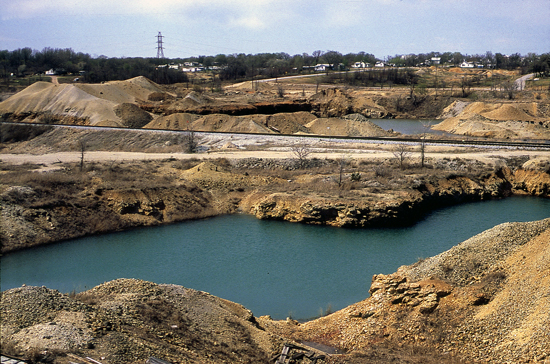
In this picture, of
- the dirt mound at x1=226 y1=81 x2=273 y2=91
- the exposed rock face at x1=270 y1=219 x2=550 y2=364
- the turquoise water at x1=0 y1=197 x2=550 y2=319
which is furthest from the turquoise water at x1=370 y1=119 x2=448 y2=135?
the exposed rock face at x1=270 y1=219 x2=550 y2=364

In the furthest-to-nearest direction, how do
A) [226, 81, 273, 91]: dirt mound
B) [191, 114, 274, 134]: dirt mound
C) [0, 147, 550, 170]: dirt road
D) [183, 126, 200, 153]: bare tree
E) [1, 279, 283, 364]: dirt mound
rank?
[226, 81, 273, 91]: dirt mound < [191, 114, 274, 134]: dirt mound < [183, 126, 200, 153]: bare tree < [0, 147, 550, 170]: dirt road < [1, 279, 283, 364]: dirt mound

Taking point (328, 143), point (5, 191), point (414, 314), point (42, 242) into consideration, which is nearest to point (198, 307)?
point (414, 314)

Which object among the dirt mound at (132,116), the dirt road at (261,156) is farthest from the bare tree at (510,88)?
the dirt mound at (132,116)

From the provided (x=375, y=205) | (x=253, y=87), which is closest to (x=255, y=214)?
(x=375, y=205)

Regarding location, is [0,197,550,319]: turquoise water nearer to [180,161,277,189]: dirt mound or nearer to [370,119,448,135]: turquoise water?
[180,161,277,189]: dirt mound

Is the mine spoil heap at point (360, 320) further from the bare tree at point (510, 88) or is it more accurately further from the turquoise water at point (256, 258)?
the bare tree at point (510, 88)

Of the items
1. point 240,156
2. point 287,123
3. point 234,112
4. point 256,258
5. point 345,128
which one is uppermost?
point 234,112

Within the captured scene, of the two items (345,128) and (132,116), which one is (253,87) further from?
(345,128)
